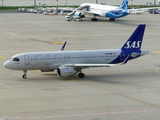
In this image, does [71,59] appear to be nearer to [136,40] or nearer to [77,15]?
[136,40]

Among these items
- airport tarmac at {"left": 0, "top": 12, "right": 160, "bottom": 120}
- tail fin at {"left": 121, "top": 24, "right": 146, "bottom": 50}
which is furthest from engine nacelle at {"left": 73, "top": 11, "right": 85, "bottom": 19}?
tail fin at {"left": 121, "top": 24, "right": 146, "bottom": 50}

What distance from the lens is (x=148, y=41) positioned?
9150 cm

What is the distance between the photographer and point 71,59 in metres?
53.6

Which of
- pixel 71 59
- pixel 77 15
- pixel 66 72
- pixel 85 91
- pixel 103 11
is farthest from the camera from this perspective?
pixel 77 15

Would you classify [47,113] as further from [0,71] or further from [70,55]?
[0,71]

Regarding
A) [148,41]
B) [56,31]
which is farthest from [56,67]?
[56,31]

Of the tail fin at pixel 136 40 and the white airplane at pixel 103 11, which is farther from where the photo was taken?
the white airplane at pixel 103 11

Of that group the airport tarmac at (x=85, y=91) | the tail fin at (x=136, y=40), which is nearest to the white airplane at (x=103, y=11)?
the airport tarmac at (x=85, y=91)

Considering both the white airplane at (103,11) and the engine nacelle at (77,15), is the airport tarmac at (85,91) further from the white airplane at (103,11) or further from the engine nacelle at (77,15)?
the engine nacelle at (77,15)

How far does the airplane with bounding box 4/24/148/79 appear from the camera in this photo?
51594 millimetres

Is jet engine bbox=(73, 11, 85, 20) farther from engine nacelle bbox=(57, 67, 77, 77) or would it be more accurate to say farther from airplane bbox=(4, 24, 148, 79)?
engine nacelle bbox=(57, 67, 77, 77)

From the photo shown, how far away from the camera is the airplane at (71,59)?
51.6 meters

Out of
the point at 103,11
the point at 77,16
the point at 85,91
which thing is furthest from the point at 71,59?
the point at 77,16

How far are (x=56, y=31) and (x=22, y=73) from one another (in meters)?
52.7
